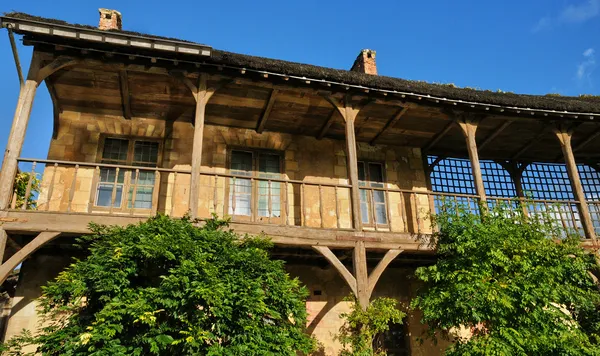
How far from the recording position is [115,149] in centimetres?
1063

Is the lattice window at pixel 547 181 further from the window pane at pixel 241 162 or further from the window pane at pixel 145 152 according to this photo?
the window pane at pixel 145 152

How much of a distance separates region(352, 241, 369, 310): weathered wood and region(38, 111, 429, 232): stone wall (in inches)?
53.9

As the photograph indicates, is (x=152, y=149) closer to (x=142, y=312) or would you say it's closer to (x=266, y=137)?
(x=266, y=137)

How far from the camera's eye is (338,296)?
10.4 metres

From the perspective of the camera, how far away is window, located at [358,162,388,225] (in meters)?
11.2

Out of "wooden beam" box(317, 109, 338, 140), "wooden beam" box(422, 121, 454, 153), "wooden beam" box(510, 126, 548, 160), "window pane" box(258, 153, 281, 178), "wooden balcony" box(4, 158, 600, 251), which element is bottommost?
"wooden balcony" box(4, 158, 600, 251)

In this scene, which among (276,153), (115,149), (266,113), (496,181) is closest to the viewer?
(266,113)

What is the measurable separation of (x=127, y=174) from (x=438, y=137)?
7.45m

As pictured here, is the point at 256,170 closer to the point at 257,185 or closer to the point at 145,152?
the point at 257,185

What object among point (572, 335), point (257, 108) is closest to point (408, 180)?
point (257, 108)

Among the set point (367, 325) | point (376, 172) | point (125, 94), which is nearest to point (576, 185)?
point (376, 172)

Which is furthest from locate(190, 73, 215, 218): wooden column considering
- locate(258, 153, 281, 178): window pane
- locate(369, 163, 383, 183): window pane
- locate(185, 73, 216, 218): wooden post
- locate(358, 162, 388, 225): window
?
locate(369, 163, 383, 183): window pane

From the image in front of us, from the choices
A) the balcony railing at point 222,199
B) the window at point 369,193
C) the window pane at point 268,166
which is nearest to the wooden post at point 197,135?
the balcony railing at point 222,199

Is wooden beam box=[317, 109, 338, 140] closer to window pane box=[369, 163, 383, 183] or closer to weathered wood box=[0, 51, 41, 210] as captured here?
window pane box=[369, 163, 383, 183]
